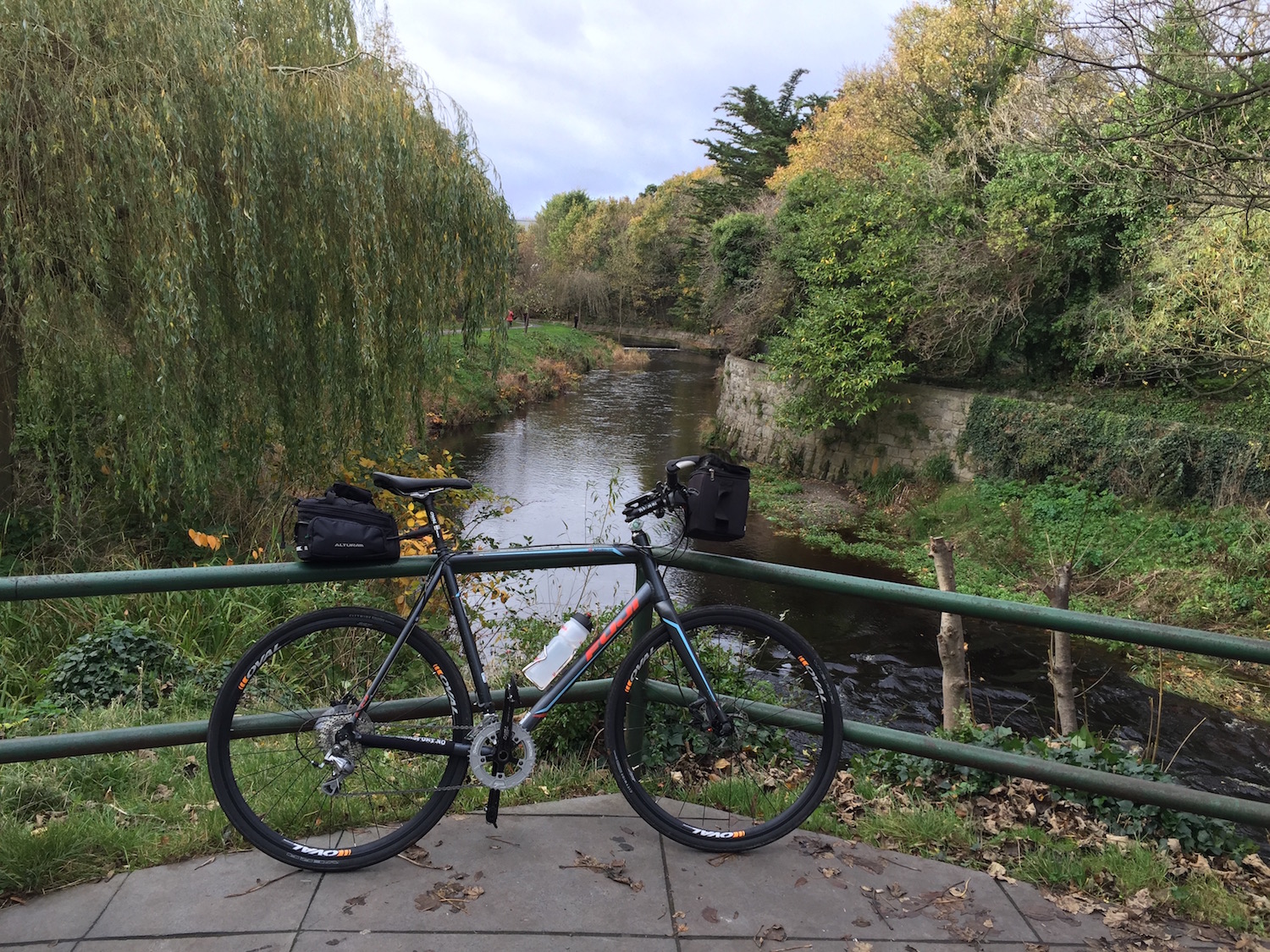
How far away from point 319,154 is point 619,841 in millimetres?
5818

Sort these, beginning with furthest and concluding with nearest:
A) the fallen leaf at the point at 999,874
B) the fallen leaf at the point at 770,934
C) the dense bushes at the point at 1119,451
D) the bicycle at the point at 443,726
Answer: the dense bushes at the point at 1119,451
the fallen leaf at the point at 999,874
the bicycle at the point at 443,726
the fallen leaf at the point at 770,934

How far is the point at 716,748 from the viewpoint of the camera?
2.69 m

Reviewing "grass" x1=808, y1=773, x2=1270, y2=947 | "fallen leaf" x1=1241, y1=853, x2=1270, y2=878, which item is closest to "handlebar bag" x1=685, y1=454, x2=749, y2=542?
"grass" x1=808, y1=773, x2=1270, y2=947

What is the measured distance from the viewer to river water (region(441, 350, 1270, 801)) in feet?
25.1

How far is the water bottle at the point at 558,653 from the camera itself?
2494mm

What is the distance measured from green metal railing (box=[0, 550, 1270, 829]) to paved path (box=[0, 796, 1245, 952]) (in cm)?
36

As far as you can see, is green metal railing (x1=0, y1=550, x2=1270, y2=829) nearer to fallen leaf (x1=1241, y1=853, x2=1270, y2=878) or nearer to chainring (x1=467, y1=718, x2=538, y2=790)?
chainring (x1=467, y1=718, x2=538, y2=790)

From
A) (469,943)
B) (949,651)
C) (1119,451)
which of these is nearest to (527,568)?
(469,943)

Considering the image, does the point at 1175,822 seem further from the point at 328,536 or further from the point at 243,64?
the point at 243,64

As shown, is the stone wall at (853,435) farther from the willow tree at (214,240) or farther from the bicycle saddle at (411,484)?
the bicycle saddle at (411,484)

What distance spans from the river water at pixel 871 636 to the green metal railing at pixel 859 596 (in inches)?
22.0

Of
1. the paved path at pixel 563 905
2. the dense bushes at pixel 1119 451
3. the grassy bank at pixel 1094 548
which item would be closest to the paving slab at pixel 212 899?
the paved path at pixel 563 905

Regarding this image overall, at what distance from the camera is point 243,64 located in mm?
5992

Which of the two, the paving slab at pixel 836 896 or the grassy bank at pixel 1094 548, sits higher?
the paving slab at pixel 836 896
